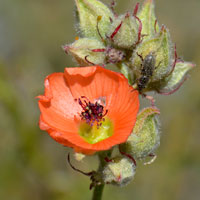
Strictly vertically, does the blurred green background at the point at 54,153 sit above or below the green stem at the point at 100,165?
below

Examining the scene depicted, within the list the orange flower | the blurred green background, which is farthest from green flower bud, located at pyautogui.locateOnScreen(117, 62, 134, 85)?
the blurred green background

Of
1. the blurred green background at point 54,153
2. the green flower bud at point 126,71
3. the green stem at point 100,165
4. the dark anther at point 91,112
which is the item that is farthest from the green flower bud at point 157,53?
the blurred green background at point 54,153

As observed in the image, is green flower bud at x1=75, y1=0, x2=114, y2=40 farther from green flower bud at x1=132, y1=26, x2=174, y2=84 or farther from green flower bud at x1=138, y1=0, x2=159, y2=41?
green flower bud at x1=132, y1=26, x2=174, y2=84

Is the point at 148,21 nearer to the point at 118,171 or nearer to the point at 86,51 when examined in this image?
the point at 86,51

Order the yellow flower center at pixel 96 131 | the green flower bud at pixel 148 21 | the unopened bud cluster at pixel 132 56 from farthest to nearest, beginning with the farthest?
the yellow flower center at pixel 96 131, the green flower bud at pixel 148 21, the unopened bud cluster at pixel 132 56

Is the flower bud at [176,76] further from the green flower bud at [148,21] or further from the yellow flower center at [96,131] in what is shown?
the yellow flower center at [96,131]

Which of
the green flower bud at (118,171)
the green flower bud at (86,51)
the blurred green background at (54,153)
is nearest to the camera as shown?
the green flower bud at (118,171)
